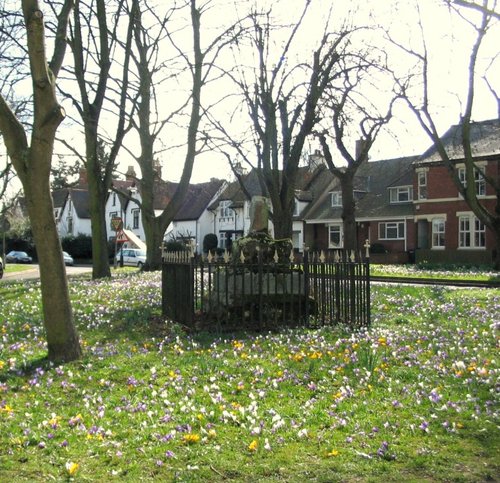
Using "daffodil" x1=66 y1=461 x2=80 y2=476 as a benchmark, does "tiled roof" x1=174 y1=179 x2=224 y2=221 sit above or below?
above

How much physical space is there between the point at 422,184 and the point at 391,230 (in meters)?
4.77

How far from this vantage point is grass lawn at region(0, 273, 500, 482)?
4473 millimetres

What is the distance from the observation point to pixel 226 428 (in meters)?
5.24

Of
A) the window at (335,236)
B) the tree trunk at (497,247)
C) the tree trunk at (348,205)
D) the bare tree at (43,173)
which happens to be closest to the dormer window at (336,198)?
the window at (335,236)


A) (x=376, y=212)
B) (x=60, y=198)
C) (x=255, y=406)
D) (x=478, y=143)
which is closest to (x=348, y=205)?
(x=478, y=143)

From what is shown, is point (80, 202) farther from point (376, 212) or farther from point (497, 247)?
point (497, 247)

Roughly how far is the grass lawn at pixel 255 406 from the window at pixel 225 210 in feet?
173

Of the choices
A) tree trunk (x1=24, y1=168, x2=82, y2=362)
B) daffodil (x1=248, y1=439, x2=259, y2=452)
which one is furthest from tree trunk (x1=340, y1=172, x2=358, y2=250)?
daffodil (x1=248, y1=439, x2=259, y2=452)

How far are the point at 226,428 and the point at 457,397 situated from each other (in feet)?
8.14

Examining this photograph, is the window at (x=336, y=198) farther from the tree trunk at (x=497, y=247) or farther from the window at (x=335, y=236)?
the tree trunk at (x=497, y=247)

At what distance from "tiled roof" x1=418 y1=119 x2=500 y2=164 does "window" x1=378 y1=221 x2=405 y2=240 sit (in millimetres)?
5726

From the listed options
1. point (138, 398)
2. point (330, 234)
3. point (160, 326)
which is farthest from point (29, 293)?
point (330, 234)

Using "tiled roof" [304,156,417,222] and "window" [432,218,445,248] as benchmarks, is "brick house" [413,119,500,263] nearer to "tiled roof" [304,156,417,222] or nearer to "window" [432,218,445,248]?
"window" [432,218,445,248]

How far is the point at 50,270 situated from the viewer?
7.63 m
